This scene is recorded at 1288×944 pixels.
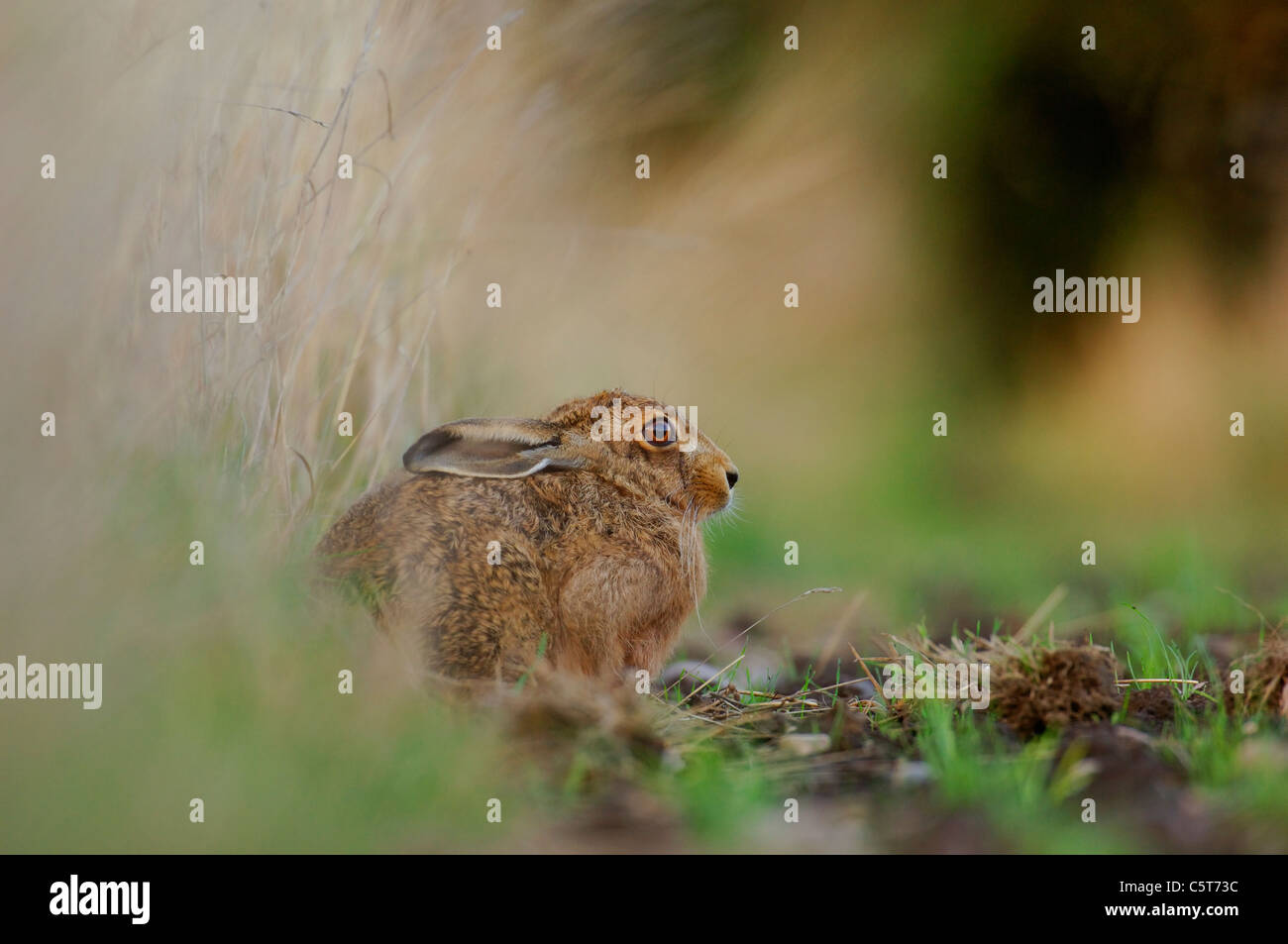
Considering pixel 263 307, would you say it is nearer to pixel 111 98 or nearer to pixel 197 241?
pixel 197 241

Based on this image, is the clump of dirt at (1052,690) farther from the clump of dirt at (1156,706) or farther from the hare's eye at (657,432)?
the hare's eye at (657,432)

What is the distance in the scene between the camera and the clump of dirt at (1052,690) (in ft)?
12.0

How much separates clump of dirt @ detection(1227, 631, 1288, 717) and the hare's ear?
2.22m

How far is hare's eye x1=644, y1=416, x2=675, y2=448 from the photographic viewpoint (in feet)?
15.5

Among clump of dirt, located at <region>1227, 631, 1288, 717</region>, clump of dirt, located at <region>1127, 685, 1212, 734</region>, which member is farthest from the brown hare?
clump of dirt, located at <region>1227, 631, 1288, 717</region>

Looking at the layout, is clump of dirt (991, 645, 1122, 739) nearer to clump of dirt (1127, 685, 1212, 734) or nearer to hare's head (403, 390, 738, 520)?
clump of dirt (1127, 685, 1212, 734)

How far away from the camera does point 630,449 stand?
4703 millimetres

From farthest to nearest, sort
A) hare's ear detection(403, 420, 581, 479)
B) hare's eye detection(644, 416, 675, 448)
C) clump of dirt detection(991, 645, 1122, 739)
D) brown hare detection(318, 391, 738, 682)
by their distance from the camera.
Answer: hare's eye detection(644, 416, 675, 448) → hare's ear detection(403, 420, 581, 479) → brown hare detection(318, 391, 738, 682) → clump of dirt detection(991, 645, 1122, 739)

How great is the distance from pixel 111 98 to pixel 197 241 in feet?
1.63

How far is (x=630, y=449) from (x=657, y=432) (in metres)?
0.11

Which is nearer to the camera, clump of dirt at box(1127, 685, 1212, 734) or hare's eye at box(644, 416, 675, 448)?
clump of dirt at box(1127, 685, 1212, 734)

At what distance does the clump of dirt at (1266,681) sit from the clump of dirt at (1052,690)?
44 centimetres

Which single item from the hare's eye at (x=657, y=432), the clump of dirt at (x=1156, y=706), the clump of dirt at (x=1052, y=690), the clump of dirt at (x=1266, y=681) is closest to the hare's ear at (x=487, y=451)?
the hare's eye at (x=657, y=432)

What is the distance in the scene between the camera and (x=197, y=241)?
14.0 ft
